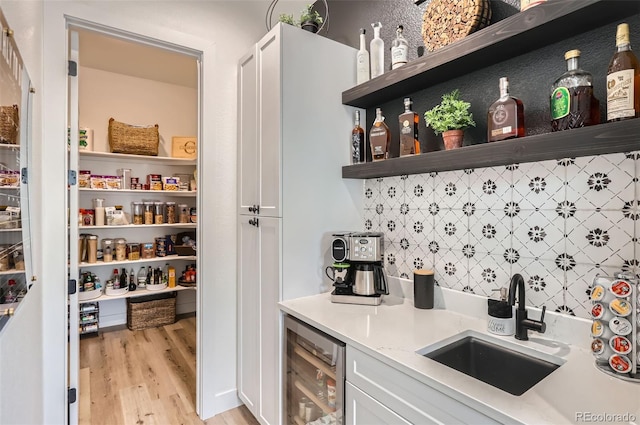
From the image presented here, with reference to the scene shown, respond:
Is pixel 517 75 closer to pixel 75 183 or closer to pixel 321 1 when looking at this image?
pixel 321 1

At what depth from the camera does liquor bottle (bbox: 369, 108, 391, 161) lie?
1.70m

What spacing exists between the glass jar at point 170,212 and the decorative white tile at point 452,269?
10.1 feet

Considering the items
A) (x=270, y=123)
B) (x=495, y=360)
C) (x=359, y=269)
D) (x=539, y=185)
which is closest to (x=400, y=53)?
Result: (x=270, y=123)

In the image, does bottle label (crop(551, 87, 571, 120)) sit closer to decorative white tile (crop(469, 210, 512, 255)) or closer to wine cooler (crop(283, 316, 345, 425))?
decorative white tile (crop(469, 210, 512, 255))

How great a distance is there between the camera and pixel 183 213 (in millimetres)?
3820

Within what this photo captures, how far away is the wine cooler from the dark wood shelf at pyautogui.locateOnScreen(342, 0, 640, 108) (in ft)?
3.96

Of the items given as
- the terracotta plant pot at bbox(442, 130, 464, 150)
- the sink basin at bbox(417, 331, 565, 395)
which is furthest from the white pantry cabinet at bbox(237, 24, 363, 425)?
the sink basin at bbox(417, 331, 565, 395)

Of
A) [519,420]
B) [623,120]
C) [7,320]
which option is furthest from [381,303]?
[7,320]

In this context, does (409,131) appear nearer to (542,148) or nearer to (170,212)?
(542,148)

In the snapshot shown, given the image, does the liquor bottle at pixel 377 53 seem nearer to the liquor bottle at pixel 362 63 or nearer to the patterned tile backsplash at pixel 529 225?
the liquor bottle at pixel 362 63

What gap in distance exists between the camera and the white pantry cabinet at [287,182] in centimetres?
171

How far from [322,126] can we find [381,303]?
101cm

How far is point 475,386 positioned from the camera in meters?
0.88

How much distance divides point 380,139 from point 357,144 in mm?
179
